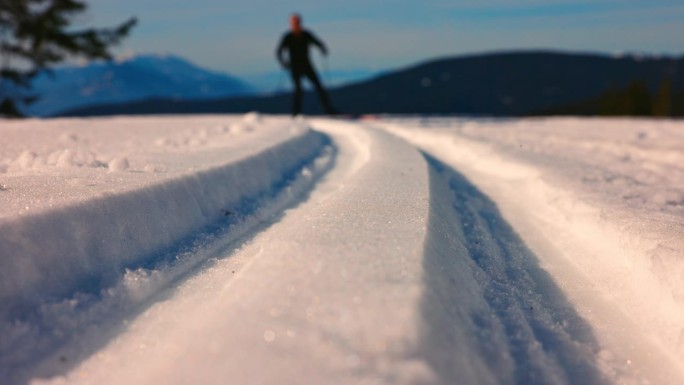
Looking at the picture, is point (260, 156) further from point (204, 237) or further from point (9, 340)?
point (9, 340)

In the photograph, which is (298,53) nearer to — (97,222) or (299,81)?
(299,81)

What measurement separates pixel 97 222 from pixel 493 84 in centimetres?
12938

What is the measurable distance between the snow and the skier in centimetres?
658

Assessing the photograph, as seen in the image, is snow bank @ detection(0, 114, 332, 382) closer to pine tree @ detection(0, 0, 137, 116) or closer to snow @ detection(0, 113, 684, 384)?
snow @ detection(0, 113, 684, 384)

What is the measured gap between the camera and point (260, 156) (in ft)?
11.3

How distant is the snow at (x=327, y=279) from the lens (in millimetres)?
1103

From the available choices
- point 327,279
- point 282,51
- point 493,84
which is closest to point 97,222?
point 327,279

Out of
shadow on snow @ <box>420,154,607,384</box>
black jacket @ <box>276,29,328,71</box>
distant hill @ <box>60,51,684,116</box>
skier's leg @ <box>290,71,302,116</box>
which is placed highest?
distant hill @ <box>60,51,684,116</box>

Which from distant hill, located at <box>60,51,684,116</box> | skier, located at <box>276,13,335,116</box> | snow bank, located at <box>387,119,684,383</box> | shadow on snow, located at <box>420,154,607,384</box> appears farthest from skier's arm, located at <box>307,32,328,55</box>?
distant hill, located at <box>60,51,684,116</box>

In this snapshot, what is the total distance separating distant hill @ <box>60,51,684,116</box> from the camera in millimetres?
108688

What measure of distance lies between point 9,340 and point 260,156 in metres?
2.29

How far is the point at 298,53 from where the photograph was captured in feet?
30.4

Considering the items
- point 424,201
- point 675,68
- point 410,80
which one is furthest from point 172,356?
point 675,68

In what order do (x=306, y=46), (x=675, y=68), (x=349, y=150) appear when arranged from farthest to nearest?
1. (x=675, y=68)
2. (x=306, y=46)
3. (x=349, y=150)
